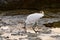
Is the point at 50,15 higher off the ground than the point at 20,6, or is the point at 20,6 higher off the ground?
the point at 20,6

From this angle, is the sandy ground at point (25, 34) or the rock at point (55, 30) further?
the rock at point (55, 30)

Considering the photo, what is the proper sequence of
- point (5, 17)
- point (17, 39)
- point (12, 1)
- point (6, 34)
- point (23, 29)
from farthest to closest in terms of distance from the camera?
1. point (12, 1)
2. point (5, 17)
3. point (23, 29)
4. point (6, 34)
5. point (17, 39)

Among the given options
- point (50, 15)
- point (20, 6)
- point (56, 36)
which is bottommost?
point (56, 36)

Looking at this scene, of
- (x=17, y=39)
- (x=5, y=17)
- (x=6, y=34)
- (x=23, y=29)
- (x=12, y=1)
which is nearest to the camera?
(x=17, y=39)

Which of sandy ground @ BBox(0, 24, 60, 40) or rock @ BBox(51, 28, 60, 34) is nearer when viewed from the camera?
sandy ground @ BBox(0, 24, 60, 40)

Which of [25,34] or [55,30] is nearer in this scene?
[25,34]

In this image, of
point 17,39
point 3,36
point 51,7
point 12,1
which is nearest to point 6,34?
point 3,36

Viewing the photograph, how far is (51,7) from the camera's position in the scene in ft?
19.5

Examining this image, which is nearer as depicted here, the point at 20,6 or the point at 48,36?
the point at 48,36

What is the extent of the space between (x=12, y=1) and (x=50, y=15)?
145cm

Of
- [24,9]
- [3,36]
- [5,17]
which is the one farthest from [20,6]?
[3,36]

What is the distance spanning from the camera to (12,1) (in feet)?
18.9

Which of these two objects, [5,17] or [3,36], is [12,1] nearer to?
[5,17]

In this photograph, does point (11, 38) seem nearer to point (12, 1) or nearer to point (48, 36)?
point (48, 36)
